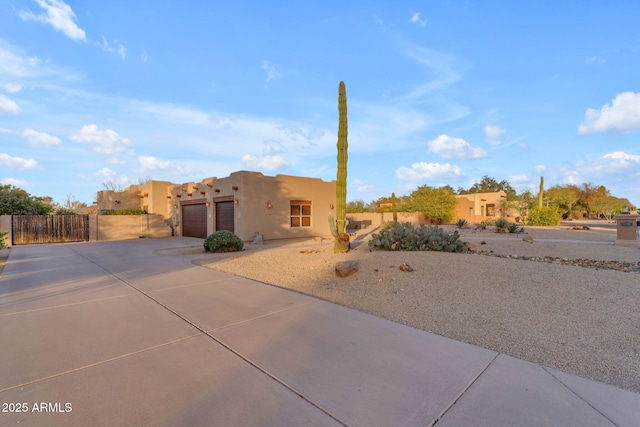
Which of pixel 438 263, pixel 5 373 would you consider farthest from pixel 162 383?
pixel 438 263

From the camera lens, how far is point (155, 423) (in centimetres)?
239

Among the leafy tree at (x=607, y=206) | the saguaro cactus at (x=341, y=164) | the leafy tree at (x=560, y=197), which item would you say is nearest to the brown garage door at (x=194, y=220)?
the saguaro cactus at (x=341, y=164)

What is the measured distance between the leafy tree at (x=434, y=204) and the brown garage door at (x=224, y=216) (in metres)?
19.7

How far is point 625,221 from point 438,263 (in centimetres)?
986

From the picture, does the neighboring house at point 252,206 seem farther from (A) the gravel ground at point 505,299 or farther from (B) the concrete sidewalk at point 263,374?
(B) the concrete sidewalk at point 263,374

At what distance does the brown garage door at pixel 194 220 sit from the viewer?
1975 cm

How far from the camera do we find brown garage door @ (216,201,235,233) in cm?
1720

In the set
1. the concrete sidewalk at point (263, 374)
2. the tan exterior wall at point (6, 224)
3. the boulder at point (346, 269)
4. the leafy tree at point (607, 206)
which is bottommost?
the concrete sidewalk at point (263, 374)

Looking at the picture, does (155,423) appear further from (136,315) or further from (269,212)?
(269,212)

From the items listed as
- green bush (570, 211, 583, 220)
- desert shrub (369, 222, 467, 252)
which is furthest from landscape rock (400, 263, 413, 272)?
green bush (570, 211, 583, 220)

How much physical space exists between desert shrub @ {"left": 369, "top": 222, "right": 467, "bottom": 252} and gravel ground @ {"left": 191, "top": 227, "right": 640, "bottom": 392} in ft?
3.97

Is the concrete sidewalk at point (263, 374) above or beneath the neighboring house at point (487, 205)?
beneath

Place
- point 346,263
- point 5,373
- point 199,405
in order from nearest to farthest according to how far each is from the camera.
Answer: point 199,405 < point 5,373 < point 346,263

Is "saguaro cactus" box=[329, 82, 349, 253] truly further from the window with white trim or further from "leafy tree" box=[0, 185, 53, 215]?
"leafy tree" box=[0, 185, 53, 215]
